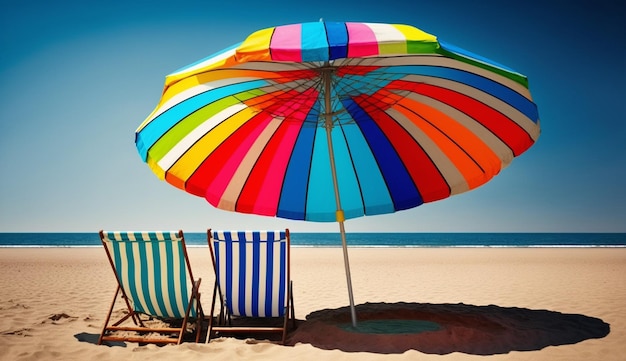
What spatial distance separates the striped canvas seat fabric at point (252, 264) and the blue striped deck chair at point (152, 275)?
0.28 m

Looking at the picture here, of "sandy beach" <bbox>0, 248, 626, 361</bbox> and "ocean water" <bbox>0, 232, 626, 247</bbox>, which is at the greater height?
"ocean water" <bbox>0, 232, 626, 247</bbox>

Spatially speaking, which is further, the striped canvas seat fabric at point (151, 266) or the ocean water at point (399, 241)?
the ocean water at point (399, 241)

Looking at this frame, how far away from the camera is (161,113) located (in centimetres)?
328

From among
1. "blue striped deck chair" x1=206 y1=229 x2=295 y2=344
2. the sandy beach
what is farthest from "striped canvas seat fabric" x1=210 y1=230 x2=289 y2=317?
the sandy beach

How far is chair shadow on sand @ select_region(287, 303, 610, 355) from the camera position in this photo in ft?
10.1

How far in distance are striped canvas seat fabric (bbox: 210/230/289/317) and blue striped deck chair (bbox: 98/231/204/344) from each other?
0.28m

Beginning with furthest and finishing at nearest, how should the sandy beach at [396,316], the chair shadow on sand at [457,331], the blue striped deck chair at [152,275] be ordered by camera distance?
the blue striped deck chair at [152,275], the chair shadow on sand at [457,331], the sandy beach at [396,316]

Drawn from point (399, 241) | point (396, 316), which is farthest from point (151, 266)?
point (399, 241)

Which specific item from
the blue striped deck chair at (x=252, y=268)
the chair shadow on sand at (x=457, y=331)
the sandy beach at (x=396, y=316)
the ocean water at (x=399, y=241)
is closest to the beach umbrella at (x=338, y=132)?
the chair shadow on sand at (x=457, y=331)

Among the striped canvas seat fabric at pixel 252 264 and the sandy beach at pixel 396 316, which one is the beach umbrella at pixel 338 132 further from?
the sandy beach at pixel 396 316

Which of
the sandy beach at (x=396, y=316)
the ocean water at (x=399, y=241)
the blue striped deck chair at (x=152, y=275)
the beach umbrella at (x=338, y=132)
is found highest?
the beach umbrella at (x=338, y=132)

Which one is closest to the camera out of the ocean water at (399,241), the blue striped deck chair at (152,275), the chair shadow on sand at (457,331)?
the chair shadow on sand at (457,331)

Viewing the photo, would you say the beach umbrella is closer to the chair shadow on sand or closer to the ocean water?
the chair shadow on sand

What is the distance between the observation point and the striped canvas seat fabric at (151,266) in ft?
10.8
